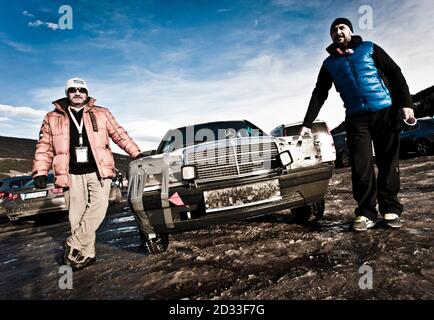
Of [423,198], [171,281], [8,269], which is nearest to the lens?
[171,281]

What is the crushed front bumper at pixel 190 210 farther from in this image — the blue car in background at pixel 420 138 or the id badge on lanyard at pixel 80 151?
the blue car in background at pixel 420 138

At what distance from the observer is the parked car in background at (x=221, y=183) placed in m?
2.86

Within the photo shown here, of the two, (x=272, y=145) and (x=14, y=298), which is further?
(x=272, y=145)

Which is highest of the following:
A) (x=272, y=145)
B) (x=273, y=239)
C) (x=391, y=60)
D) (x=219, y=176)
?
(x=391, y=60)

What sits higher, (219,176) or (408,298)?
(219,176)

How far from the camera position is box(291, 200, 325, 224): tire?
364cm

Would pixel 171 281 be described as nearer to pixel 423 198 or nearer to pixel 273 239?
pixel 273 239

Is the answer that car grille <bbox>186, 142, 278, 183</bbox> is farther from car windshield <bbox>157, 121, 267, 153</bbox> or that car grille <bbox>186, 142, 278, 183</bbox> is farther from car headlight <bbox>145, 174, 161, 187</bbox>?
car windshield <bbox>157, 121, 267, 153</bbox>

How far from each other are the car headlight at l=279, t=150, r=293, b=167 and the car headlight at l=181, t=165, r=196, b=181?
0.88 meters
